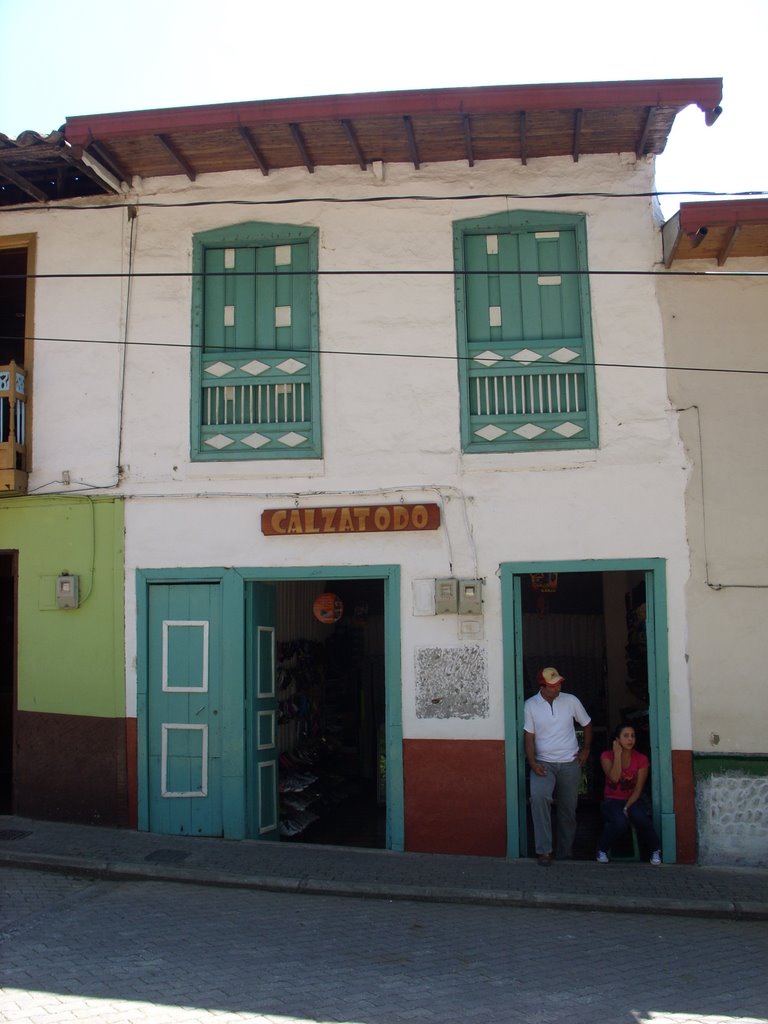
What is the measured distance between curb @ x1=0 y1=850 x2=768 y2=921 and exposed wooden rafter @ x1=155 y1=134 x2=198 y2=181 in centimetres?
633

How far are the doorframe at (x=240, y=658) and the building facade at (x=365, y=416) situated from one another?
3cm

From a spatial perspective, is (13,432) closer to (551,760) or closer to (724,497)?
(551,760)

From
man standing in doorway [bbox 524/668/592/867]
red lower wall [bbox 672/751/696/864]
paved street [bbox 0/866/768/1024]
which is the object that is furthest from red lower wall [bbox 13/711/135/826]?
red lower wall [bbox 672/751/696/864]

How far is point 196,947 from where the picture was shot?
637 cm

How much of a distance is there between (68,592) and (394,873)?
159 inches

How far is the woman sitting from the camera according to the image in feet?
27.6

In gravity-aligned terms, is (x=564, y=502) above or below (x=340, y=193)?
below

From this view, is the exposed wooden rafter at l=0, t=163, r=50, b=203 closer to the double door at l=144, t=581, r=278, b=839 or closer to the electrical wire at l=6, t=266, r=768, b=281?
the electrical wire at l=6, t=266, r=768, b=281

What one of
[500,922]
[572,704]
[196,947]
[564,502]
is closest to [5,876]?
[196,947]

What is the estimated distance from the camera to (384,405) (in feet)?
30.1

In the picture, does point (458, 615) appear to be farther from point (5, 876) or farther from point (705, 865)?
point (5, 876)

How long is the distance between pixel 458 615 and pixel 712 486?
2522 mm

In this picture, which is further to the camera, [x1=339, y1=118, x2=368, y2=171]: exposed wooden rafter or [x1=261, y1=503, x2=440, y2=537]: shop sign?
[x1=261, y1=503, x2=440, y2=537]: shop sign

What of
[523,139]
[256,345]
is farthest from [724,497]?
[256,345]
